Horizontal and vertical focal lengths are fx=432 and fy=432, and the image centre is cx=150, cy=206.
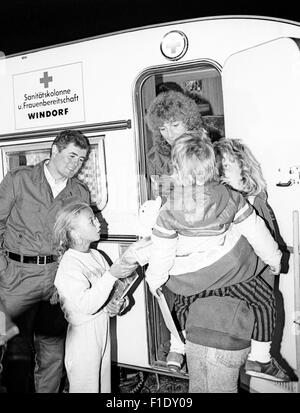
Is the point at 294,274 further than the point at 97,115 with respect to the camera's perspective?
No

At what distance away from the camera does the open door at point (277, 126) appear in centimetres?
218

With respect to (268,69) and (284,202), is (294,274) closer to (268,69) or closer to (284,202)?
(284,202)

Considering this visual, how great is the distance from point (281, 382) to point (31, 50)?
2512 mm

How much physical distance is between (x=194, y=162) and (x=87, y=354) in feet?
3.81

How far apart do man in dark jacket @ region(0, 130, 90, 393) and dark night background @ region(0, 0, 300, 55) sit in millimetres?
706

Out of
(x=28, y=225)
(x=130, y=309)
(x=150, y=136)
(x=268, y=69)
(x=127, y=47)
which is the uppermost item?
(x=127, y=47)

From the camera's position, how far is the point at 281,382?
2.21 meters

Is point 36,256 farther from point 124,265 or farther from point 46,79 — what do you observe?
point 46,79

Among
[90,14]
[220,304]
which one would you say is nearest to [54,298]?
[220,304]

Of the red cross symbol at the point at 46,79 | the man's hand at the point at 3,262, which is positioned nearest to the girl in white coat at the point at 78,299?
the man's hand at the point at 3,262

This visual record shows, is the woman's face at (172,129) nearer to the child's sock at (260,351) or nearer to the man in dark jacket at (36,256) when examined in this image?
the man in dark jacket at (36,256)

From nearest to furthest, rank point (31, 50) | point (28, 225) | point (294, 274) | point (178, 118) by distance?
point (294, 274), point (178, 118), point (28, 225), point (31, 50)

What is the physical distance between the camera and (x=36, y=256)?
268 centimetres
